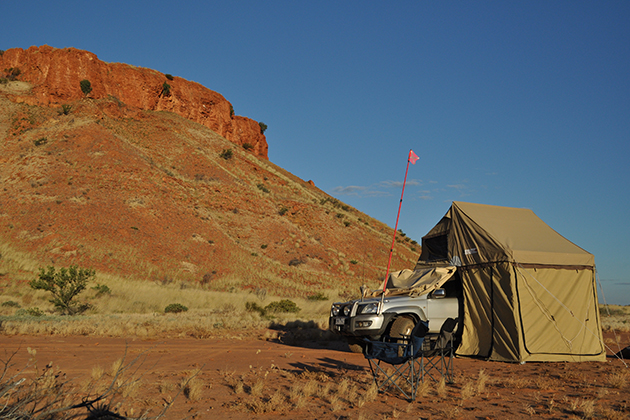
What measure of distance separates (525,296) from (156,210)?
3766 centimetres

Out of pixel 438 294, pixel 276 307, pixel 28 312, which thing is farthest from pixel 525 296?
pixel 28 312

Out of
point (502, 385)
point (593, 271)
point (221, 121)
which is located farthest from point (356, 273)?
point (221, 121)

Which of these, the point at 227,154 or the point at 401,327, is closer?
the point at 401,327

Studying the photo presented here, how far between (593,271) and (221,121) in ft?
242

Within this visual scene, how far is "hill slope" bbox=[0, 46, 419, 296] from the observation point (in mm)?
34906

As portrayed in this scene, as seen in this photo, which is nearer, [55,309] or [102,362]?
[102,362]

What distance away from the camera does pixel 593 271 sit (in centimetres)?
1040

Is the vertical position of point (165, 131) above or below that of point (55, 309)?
above

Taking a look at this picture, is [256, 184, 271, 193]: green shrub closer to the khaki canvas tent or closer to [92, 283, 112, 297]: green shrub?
[92, 283, 112, 297]: green shrub

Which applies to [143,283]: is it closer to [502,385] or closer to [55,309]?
[55,309]

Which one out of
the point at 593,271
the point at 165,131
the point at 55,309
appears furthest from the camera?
the point at 165,131

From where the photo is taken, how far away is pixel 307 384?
21.8 ft

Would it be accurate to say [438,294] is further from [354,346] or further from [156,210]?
[156,210]

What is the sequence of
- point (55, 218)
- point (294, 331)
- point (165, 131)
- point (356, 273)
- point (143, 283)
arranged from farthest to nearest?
point (165, 131), point (356, 273), point (55, 218), point (143, 283), point (294, 331)
